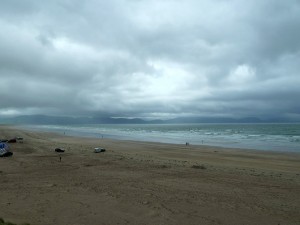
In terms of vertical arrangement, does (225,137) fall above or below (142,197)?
above

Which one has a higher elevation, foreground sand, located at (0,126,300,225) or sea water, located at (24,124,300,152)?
sea water, located at (24,124,300,152)

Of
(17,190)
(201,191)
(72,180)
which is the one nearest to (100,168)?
(72,180)

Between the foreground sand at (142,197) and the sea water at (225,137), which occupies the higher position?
the sea water at (225,137)

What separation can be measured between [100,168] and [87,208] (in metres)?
8.43

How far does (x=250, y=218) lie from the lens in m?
9.37

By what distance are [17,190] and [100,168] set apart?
666cm

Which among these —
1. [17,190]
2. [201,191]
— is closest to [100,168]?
[17,190]

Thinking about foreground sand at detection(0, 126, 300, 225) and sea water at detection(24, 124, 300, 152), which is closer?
foreground sand at detection(0, 126, 300, 225)

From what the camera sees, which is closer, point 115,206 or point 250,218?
point 250,218

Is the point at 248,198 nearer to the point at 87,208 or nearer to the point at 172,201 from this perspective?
the point at 172,201

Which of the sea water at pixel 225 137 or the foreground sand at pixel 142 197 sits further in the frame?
the sea water at pixel 225 137

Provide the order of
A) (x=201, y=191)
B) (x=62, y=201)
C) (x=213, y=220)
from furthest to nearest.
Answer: (x=201, y=191), (x=62, y=201), (x=213, y=220)

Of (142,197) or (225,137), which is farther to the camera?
(225,137)

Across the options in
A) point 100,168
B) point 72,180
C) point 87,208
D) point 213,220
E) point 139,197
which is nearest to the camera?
point 213,220
